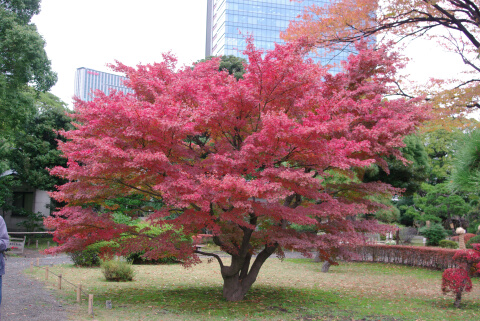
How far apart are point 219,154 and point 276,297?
410 cm

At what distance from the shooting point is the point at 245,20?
2837 inches

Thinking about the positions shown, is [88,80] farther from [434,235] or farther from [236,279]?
[236,279]

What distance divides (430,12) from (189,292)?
887 cm

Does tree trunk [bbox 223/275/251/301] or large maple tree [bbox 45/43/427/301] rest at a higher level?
large maple tree [bbox 45/43/427/301]

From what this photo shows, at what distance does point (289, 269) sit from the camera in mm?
15922

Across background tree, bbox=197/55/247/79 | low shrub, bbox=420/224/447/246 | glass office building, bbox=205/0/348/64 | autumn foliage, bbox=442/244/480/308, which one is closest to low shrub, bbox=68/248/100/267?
autumn foliage, bbox=442/244/480/308

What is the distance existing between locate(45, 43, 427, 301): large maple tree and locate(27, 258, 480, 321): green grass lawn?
106cm

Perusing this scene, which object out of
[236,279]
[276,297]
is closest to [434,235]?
[276,297]

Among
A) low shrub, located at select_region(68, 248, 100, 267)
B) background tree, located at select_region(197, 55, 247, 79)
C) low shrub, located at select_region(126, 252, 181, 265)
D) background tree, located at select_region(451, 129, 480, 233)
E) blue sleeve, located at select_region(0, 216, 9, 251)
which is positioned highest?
background tree, located at select_region(197, 55, 247, 79)

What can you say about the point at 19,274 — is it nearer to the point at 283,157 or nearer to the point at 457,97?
the point at 283,157

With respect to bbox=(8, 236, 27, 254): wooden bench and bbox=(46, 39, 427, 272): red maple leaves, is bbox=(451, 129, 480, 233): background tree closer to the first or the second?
bbox=(46, 39, 427, 272): red maple leaves

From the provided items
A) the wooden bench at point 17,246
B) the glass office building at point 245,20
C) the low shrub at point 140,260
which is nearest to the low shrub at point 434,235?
the low shrub at point 140,260

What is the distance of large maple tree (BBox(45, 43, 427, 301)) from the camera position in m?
6.67

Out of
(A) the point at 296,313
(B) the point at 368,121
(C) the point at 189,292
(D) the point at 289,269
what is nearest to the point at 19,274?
(C) the point at 189,292
